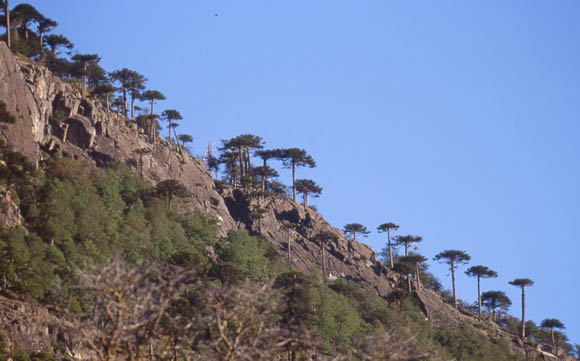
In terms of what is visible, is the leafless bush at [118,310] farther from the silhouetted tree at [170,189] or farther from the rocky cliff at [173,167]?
the silhouetted tree at [170,189]

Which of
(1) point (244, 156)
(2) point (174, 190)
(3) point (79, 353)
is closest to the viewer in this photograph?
(3) point (79, 353)

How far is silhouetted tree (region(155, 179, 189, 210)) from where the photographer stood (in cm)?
8488

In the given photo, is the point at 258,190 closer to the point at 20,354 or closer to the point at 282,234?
the point at 282,234

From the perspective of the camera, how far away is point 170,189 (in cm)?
8525

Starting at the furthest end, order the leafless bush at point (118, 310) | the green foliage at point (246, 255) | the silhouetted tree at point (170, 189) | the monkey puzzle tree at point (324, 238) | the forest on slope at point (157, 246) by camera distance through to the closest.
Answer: the monkey puzzle tree at point (324, 238) → the silhouetted tree at point (170, 189) → the green foliage at point (246, 255) → the forest on slope at point (157, 246) → the leafless bush at point (118, 310)

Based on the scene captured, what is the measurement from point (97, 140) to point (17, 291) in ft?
132

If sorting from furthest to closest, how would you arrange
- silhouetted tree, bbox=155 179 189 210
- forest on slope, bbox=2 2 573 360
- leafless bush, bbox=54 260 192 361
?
silhouetted tree, bbox=155 179 189 210 < forest on slope, bbox=2 2 573 360 < leafless bush, bbox=54 260 192 361

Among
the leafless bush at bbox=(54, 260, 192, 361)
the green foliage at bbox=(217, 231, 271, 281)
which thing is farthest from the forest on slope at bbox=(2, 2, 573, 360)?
the leafless bush at bbox=(54, 260, 192, 361)

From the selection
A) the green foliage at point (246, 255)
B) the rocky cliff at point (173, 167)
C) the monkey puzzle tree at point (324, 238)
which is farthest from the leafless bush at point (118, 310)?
the monkey puzzle tree at point (324, 238)

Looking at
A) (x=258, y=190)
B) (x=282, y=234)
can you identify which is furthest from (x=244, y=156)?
(x=282, y=234)

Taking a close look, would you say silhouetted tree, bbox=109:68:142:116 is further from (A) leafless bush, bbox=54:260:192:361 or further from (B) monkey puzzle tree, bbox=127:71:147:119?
(A) leafless bush, bbox=54:260:192:361

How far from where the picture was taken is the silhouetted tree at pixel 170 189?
84875 millimetres

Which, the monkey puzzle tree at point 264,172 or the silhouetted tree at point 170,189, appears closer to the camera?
the silhouetted tree at point 170,189

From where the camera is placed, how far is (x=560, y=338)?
115125 millimetres
